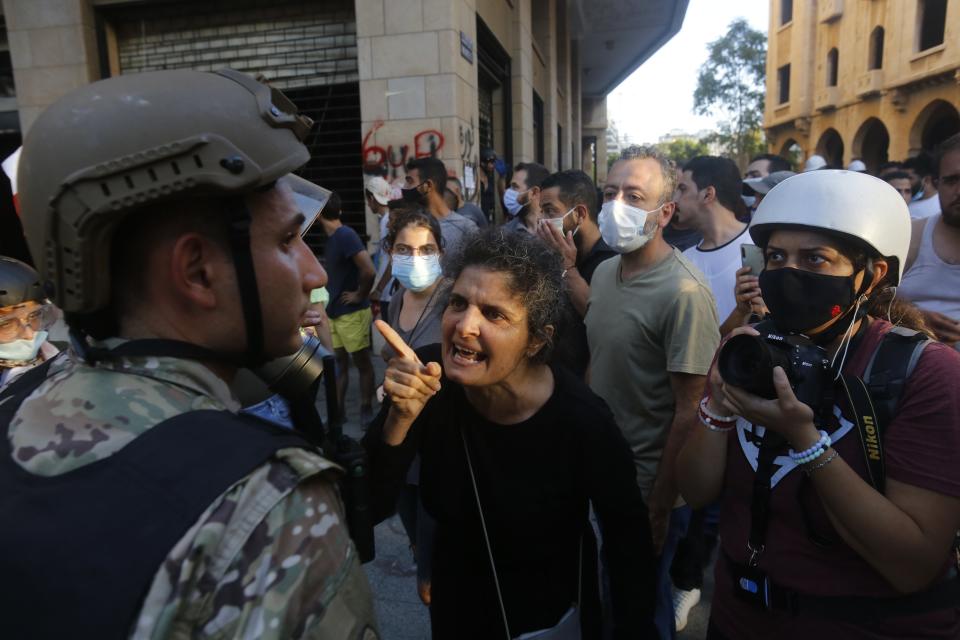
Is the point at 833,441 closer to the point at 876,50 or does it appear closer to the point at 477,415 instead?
the point at 477,415

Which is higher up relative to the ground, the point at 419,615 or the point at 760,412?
the point at 760,412

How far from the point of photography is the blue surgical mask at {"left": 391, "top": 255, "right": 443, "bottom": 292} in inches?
137

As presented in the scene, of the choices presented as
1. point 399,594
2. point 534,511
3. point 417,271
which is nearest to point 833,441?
point 534,511

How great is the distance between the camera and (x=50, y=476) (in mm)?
765

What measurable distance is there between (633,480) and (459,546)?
582mm

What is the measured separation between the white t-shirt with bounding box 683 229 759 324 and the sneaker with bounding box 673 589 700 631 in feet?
4.59

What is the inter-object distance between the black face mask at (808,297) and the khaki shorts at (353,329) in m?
4.17

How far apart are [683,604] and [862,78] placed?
2959 centimetres

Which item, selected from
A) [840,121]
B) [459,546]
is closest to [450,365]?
[459,546]

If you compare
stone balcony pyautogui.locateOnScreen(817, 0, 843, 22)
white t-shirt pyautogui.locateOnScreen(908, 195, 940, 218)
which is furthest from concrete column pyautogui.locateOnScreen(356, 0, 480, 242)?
stone balcony pyautogui.locateOnScreen(817, 0, 843, 22)

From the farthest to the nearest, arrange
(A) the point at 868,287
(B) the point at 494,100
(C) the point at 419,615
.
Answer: (B) the point at 494,100
(C) the point at 419,615
(A) the point at 868,287

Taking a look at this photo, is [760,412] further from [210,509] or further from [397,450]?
[210,509]

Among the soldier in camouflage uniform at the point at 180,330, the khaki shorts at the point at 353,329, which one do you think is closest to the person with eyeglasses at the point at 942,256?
the soldier in camouflage uniform at the point at 180,330

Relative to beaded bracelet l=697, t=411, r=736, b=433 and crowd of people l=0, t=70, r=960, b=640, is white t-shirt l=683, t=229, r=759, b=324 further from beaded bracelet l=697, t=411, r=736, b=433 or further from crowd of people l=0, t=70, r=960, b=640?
beaded bracelet l=697, t=411, r=736, b=433
